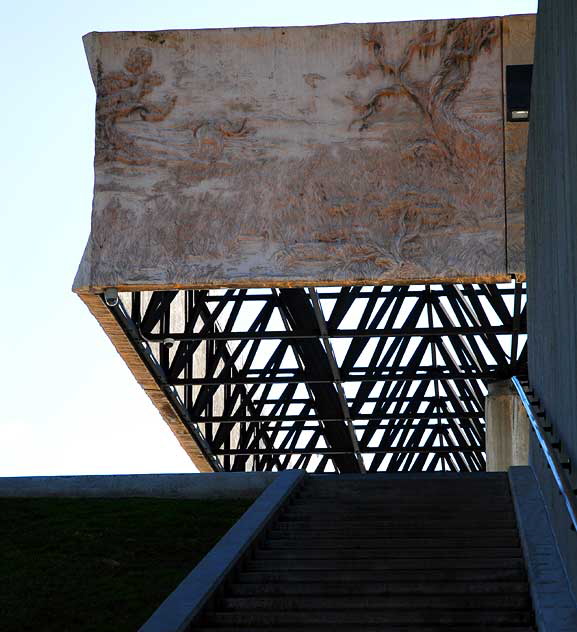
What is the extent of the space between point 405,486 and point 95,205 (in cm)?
755

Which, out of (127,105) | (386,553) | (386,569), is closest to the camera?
(386,569)

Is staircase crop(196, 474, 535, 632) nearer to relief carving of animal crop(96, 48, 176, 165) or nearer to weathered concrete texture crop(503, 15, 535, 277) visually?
weathered concrete texture crop(503, 15, 535, 277)

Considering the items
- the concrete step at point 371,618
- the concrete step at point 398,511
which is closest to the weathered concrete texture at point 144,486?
the concrete step at point 398,511

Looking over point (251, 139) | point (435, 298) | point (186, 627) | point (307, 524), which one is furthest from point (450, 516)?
point (435, 298)

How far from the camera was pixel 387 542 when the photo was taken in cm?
1017

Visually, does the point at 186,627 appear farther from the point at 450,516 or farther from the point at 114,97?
the point at 114,97

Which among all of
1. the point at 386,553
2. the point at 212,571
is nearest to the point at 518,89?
the point at 386,553

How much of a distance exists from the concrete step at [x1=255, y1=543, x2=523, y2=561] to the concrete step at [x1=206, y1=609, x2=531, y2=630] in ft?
4.70

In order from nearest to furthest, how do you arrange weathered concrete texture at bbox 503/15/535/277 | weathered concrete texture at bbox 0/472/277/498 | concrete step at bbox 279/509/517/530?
concrete step at bbox 279/509/517/530, weathered concrete texture at bbox 0/472/277/498, weathered concrete texture at bbox 503/15/535/277

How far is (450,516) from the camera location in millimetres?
11383

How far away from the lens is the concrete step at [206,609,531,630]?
783 cm

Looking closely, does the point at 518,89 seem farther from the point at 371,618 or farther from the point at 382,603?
the point at 371,618

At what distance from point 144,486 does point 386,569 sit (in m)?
6.23

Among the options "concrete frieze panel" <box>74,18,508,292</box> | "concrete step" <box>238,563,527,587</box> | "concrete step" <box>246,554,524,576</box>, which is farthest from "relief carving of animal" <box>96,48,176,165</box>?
"concrete step" <box>238,563,527,587</box>
